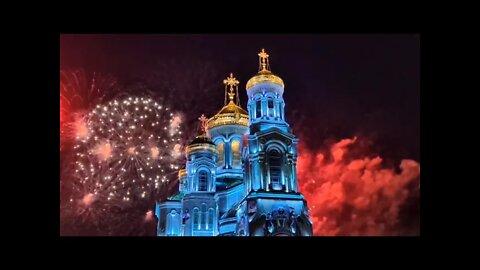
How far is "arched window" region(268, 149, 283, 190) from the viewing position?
507 inches

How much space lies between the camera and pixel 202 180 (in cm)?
1553

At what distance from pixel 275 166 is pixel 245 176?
0.82 meters

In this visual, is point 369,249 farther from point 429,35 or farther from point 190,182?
point 190,182

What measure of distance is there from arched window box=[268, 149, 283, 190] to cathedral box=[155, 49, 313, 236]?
0.07 ft

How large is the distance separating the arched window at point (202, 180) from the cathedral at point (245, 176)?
0.09 ft

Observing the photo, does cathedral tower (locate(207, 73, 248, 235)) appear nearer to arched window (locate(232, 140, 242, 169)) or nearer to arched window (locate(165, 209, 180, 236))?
arched window (locate(232, 140, 242, 169))

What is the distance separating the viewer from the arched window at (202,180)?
15469 mm

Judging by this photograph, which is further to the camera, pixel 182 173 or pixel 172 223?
pixel 182 173

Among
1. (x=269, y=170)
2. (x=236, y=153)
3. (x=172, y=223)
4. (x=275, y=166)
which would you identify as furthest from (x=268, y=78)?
(x=172, y=223)

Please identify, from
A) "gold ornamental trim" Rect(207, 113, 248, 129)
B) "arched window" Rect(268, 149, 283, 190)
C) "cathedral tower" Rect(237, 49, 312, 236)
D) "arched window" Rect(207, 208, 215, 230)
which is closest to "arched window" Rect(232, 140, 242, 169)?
"gold ornamental trim" Rect(207, 113, 248, 129)

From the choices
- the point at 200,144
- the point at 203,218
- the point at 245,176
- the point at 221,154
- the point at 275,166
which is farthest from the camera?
the point at 221,154

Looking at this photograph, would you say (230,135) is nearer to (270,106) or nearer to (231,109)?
(231,109)

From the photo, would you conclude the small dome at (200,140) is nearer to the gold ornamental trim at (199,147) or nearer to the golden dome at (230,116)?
the gold ornamental trim at (199,147)

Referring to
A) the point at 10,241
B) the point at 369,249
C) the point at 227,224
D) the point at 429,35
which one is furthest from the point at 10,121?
the point at 227,224
